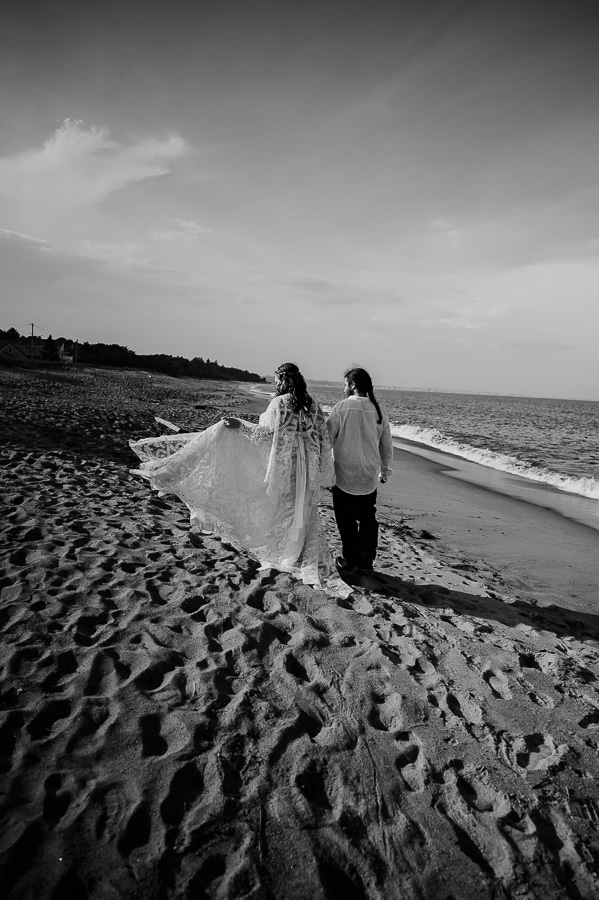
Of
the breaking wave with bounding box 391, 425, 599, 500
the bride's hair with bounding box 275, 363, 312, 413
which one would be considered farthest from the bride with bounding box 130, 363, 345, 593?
the breaking wave with bounding box 391, 425, 599, 500

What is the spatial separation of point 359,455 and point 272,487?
37.6 inches

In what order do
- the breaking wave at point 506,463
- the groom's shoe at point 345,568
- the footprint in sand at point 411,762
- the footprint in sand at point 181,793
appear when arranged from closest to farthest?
the footprint in sand at point 181,793
the footprint in sand at point 411,762
the groom's shoe at point 345,568
the breaking wave at point 506,463

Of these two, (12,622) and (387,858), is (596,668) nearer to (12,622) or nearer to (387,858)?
(387,858)

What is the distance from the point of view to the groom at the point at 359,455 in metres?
4.64

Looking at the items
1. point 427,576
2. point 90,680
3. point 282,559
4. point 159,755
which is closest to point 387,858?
point 159,755

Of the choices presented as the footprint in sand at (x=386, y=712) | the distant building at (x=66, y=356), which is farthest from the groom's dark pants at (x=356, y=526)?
the distant building at (x=66, y=356)

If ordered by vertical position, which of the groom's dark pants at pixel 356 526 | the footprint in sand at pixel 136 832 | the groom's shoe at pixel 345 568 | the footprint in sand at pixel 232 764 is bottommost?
the footprint in sand at pixel 136 832

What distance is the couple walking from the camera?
4.62m

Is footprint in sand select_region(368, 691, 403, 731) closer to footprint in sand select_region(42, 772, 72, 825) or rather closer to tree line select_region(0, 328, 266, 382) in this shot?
A: footprint in sand select_region(42, 772, 72, 825)

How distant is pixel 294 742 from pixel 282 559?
224cm

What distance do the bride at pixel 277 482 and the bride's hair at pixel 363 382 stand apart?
46 cm

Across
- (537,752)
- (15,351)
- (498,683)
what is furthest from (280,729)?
(15,351)

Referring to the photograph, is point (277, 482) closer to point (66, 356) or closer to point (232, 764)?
point (232, 764)

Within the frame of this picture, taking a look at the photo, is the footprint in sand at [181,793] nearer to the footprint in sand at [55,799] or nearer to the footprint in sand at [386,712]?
the footprint in sand at [55,799]
